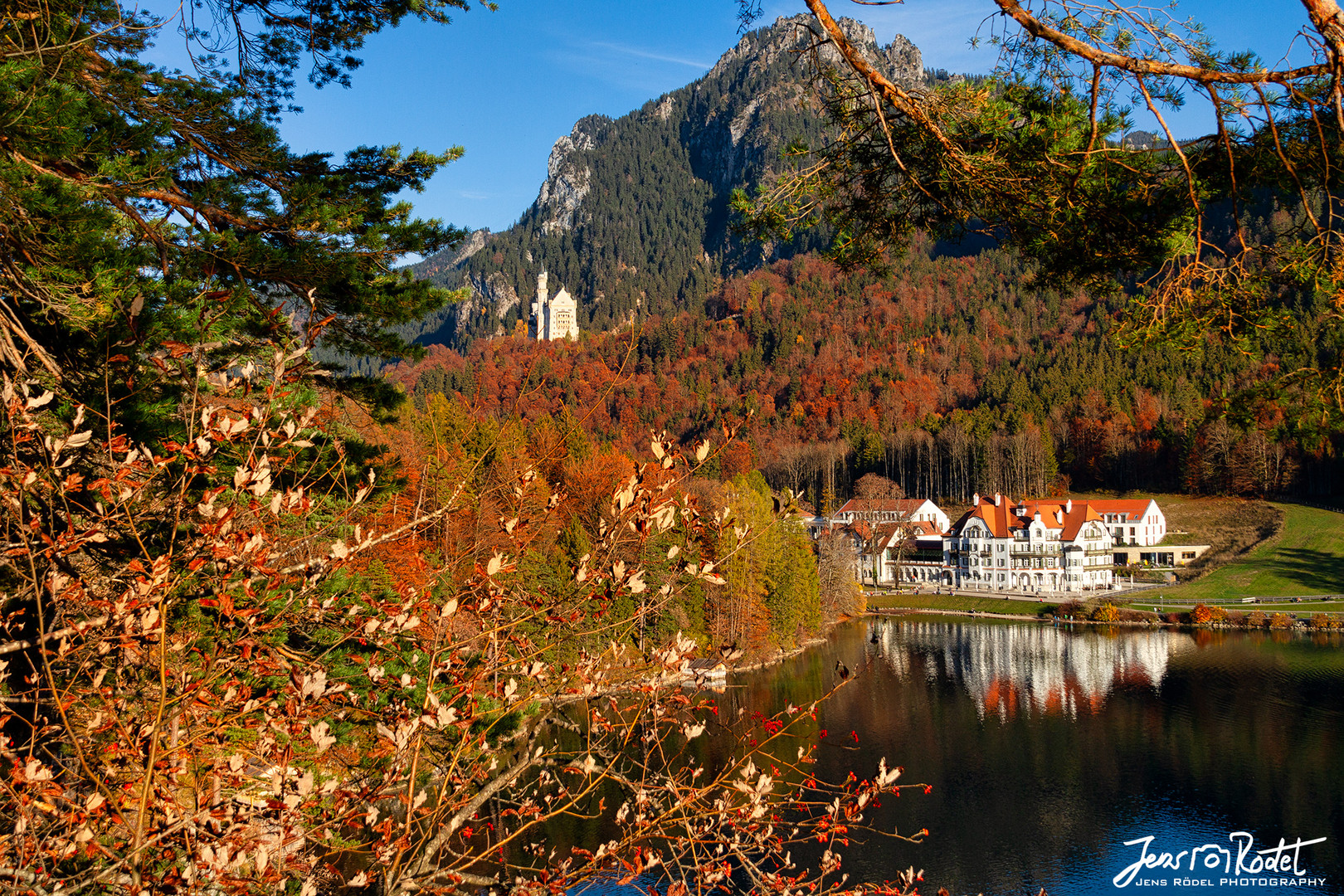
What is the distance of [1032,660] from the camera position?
30375mm

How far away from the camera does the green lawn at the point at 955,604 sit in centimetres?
4350

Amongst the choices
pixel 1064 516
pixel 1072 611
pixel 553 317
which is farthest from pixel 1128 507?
pixel 553 317

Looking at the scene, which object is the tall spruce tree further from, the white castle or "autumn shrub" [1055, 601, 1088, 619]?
the white castle

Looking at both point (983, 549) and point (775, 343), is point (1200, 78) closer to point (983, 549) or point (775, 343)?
point (983, 549)

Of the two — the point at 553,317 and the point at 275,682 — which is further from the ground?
the point at 553,317

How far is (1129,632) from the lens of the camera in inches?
1428

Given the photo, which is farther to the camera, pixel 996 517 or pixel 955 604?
A: pixel 996 517

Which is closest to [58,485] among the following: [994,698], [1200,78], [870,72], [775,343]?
[870,72]

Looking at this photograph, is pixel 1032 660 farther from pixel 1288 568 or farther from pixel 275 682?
pixel 275 682

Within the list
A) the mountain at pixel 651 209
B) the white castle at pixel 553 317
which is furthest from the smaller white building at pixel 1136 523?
the white castle at pixel 553 317

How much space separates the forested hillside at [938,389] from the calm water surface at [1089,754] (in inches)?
632

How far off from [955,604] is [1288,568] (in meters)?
18.5

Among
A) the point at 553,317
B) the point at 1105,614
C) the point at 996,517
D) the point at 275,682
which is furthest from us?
the point at 553,317

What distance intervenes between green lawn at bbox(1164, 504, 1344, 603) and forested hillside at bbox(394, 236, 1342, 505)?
6011mm
